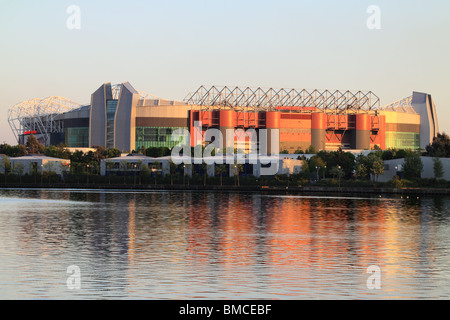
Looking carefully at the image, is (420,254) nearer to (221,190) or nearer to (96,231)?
(96,231)

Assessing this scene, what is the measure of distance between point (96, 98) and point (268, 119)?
4962cm

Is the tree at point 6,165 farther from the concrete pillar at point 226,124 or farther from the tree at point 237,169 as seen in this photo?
the concrete pillar at point 226,124

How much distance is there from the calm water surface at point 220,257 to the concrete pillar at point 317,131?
120830 mm

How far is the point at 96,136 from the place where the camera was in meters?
186

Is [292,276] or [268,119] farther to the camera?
[268,119]

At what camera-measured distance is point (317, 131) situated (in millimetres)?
181500

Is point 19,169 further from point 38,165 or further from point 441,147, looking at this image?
point 441,147

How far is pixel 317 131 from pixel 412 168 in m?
60.9

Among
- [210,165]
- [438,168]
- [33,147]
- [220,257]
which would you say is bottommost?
[220,257]

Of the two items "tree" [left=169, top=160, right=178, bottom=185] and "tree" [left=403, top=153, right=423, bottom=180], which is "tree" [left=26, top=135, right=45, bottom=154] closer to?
"tree" [left=169, top=160, right=178, bottom=185]

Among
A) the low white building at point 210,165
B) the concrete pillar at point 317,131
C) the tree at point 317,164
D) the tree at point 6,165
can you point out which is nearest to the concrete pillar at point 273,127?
the concrete pillar at point 317,131

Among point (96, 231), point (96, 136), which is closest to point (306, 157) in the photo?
point (96, 136)

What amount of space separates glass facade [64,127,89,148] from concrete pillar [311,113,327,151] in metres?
64.8

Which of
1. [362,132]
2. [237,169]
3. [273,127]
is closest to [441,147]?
[237,169]
